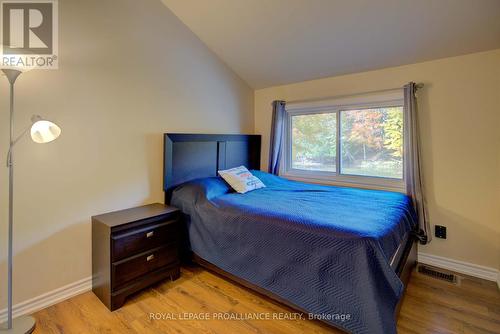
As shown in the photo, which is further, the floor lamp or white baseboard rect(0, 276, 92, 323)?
white baseboard rect(0, 276, 92, 323)

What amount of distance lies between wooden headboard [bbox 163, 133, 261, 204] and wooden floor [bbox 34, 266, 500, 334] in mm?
982

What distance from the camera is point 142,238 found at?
2041 mm

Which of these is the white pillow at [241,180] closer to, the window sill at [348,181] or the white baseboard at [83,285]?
the window sill at [348,181]

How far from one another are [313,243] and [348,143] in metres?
1.86

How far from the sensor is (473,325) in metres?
1.73

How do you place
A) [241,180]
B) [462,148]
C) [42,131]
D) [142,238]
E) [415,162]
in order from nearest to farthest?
Result: [42,131] < [142,238] < [462,148] < [415,162] < [241,180]

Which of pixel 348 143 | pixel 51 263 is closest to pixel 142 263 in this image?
pixel 51 263

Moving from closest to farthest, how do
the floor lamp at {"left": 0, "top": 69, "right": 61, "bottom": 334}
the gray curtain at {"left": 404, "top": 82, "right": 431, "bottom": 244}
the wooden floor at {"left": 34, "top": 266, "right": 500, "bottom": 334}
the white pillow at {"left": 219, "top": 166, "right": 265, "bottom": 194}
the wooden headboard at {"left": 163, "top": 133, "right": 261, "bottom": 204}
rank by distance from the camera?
the floor lamp at {"left": 0, "top": 69, "right": 61, "bottom": 334} → the wooden floor at {"left": 34, "top": 266, "right": 500, "bottom": 334} → the gray curtain at {"left": 404, "top": 82, "right": 431, "bottom": 244} → the wooden headboard at {"left": 163, "top": 133, "right": 261, "bottom": 204} → the white pillow at {"left": 219, "top": 166, "right": 265, "bottom": 194}

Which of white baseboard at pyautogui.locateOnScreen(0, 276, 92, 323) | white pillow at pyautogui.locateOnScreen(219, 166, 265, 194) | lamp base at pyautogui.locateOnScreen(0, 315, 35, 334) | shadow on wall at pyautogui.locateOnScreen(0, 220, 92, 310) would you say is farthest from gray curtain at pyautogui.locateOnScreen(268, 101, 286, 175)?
lamp base at pyautogui.locateOnScreen(0, 315, 35, 334)

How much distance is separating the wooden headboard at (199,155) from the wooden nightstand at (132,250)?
0.49 meters

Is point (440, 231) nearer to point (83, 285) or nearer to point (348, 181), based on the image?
point (348, 181)

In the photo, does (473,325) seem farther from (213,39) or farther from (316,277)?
(213,39)

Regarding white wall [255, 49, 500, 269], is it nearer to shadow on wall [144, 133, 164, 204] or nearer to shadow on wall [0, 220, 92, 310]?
shadow on wall [144, 133, 164, 204]

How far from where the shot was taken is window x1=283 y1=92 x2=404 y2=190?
281cm
